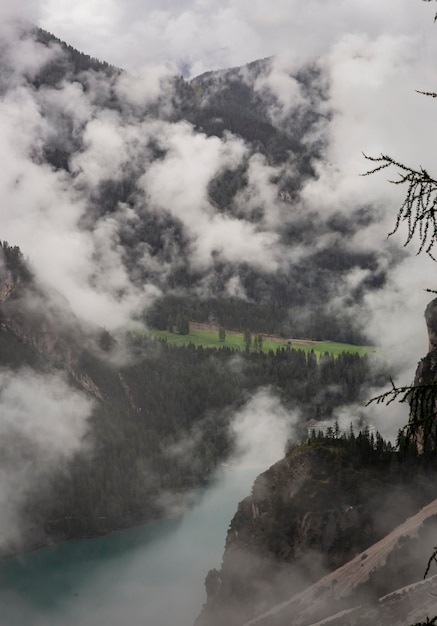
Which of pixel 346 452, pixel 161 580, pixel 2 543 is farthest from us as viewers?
pixel 2 543

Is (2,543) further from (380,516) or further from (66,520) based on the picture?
(380,516)

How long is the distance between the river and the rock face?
93.2 ft

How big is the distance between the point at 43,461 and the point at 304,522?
391 feet

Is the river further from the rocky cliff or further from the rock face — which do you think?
the rocky cliff

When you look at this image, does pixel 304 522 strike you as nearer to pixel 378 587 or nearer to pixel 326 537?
pixel 326 537

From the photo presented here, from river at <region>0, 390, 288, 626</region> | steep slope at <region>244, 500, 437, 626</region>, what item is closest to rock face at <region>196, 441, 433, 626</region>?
steep slope at <region>244, 500, 437, 626</region>

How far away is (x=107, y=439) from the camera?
636 ft

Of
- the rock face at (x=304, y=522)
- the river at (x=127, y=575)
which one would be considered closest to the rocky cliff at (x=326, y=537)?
the rock face at (x=304, y=522)

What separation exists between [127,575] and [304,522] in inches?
2712

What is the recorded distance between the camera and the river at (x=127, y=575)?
11762cm

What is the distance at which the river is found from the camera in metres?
118

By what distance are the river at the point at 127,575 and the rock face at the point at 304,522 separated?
28.4 metres

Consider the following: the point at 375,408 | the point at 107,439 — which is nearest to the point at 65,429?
the point at 107,439

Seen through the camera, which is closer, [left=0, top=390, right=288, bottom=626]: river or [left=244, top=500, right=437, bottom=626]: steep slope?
[left=244, top=500, right=437, bottom=626]: steep slope
